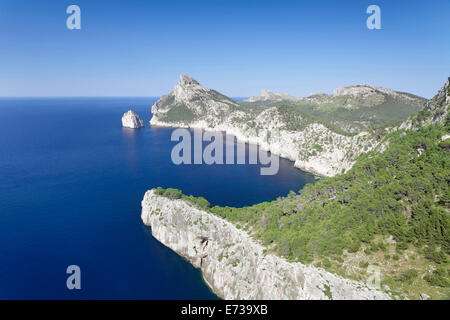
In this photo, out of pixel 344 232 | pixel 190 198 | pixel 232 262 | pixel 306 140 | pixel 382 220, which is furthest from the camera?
pixel 306 140

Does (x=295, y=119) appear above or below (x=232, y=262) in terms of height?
above

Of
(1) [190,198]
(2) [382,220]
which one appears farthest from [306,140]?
(2) [382,220]

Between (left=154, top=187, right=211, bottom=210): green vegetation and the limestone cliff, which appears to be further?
the limestone cliff

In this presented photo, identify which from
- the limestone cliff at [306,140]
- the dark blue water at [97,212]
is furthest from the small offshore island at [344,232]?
the limestone cliff at [306,140]

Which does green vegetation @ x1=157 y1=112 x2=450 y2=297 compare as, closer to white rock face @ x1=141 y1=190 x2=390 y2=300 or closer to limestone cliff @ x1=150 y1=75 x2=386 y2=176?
white rock face @ x1=141 y1=190 x2=390 y2=300

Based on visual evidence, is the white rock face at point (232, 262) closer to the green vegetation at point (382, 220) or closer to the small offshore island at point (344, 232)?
the small offshore island at point (344, 232)

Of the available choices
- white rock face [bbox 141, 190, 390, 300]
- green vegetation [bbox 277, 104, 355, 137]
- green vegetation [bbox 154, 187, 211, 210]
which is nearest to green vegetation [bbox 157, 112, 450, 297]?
green vegetation [bbox 154, 187, 211, 210]

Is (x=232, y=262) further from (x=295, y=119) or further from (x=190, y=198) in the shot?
(x=295, y=119)
